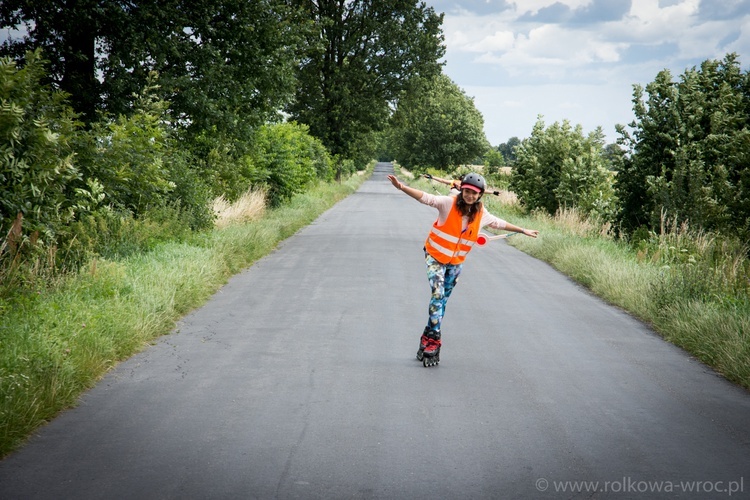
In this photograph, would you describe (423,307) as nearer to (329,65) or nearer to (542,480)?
(542,480)

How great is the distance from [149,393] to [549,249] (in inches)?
489

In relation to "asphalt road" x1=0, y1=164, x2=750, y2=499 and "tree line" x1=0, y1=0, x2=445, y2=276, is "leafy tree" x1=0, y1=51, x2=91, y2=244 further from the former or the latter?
"asphalt road" x1=0, y1=164, x2=750, y2=499

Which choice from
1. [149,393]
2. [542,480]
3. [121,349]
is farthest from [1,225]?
[542,480]

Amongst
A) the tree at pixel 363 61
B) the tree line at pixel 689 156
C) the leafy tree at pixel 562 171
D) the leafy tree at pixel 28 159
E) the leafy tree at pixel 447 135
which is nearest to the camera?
the leafy tree at pixel 28 159

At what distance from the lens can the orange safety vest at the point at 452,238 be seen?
23.0 feet

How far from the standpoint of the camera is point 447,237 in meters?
7.07

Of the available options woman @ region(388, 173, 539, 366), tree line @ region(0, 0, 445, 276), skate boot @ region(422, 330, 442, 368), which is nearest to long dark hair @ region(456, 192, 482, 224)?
woman @ region(388, 173, 539, 366)

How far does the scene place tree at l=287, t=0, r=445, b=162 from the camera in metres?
43.0

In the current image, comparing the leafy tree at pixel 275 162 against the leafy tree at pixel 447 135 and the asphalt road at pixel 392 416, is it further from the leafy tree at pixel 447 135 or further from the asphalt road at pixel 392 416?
the leafy tree at pixel 447 135

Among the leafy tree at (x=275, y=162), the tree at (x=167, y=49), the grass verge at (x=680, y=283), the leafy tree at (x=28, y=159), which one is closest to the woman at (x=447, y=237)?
the grass verge at (x=680, y=283)

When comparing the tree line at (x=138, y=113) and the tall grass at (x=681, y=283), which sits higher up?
the tree line at (x=138, y=113)

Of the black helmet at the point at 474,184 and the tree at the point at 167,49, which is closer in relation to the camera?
the black helmet at the point at 474,184

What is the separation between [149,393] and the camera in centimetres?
587

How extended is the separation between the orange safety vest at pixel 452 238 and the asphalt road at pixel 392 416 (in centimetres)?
106
